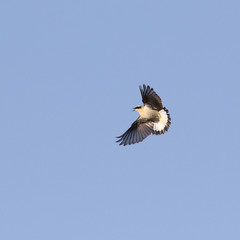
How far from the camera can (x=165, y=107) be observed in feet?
90.2

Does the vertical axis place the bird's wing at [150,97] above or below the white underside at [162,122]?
above

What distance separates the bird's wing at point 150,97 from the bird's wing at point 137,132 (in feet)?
3.90

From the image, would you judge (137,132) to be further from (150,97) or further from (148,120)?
(150,97)

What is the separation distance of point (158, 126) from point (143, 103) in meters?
1.41

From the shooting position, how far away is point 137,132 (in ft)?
93.3

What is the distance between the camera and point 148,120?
28328 mm

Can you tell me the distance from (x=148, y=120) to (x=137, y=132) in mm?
827

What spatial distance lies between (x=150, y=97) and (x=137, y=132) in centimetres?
218

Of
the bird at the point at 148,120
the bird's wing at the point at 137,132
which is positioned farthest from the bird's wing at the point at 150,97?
the bird's wing at the point at 137,132

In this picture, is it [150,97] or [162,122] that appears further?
[162,122]

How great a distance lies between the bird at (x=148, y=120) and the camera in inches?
1073

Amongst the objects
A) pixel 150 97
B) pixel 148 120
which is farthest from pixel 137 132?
pixel 150 97

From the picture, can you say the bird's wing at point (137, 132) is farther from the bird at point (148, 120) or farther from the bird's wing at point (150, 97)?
the bird's wing at point (150, 97)

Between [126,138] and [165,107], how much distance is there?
2626 mm
